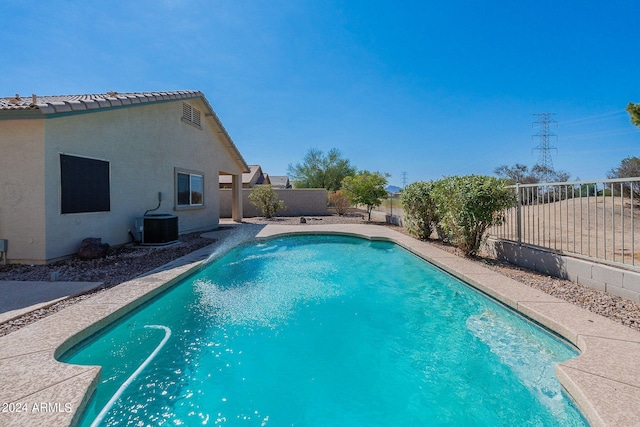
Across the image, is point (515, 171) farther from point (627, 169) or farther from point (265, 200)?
point (265, 200)

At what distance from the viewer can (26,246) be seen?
6.10 meters

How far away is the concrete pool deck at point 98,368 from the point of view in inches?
79.3

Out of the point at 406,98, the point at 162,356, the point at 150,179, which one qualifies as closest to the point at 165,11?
the point at 150,179

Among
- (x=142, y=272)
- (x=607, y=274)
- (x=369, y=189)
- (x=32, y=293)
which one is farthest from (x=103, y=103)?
(x=369, y=189)

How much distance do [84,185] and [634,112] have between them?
1590cm

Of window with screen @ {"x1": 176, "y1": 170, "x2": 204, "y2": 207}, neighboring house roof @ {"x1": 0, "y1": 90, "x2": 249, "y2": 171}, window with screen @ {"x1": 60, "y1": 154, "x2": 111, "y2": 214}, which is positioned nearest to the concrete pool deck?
window with screen @ {"x1": 60, "y1": 154, "x2": 111, "y2": 214}

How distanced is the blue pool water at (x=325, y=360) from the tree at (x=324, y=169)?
27539 mm

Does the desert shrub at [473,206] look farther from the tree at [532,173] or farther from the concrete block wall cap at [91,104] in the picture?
the tree at [532,173]

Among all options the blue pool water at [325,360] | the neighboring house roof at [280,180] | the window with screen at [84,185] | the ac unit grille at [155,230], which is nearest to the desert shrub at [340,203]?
the ac unit grille at [155,230]

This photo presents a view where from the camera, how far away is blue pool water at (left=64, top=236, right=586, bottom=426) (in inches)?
101

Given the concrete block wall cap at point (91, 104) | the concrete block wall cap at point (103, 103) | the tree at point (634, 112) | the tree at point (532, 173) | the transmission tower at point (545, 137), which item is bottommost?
the concrete block wall cap at point (91, 104)

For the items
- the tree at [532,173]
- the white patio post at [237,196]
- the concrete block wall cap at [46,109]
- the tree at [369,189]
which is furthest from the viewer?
the tree at [532,173]

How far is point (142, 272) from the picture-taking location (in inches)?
229

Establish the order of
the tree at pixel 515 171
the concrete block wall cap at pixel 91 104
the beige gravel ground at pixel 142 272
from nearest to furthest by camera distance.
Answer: the beige gravel ground at pixel 142 272
the concrete block wall cap at pixel 91 104
the tree at pixel 515 171
